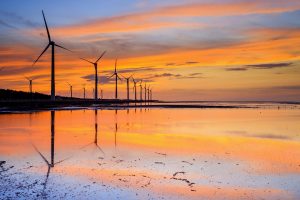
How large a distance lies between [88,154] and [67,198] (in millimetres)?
7935

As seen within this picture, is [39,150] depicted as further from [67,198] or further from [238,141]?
[238,141]

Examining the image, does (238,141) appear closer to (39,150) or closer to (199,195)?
(39,150)

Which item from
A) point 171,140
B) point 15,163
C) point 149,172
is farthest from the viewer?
point 171,140

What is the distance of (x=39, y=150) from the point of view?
19562 millimetres

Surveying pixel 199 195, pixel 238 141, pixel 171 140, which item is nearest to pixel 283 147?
pixel 238 141

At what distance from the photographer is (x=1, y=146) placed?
2114 cm

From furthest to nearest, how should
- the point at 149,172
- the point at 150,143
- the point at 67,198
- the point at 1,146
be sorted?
the point at 150,143, the point at 1,146, the point at 149,172, the point at 67,198

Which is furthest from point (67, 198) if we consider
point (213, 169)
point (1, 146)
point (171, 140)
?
point (171, 140)

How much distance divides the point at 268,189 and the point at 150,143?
1224cm

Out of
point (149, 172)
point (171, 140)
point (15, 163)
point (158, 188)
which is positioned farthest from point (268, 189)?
point (171, 140)

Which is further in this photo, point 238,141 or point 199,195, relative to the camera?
point 238,141

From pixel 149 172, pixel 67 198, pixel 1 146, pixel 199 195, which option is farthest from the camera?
pixel 1 146

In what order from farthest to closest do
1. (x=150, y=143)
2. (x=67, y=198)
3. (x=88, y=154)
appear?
(x=150, y=143) < (x=88, y=154) < (x=67, y=198)

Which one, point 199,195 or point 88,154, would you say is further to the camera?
point 88,154
